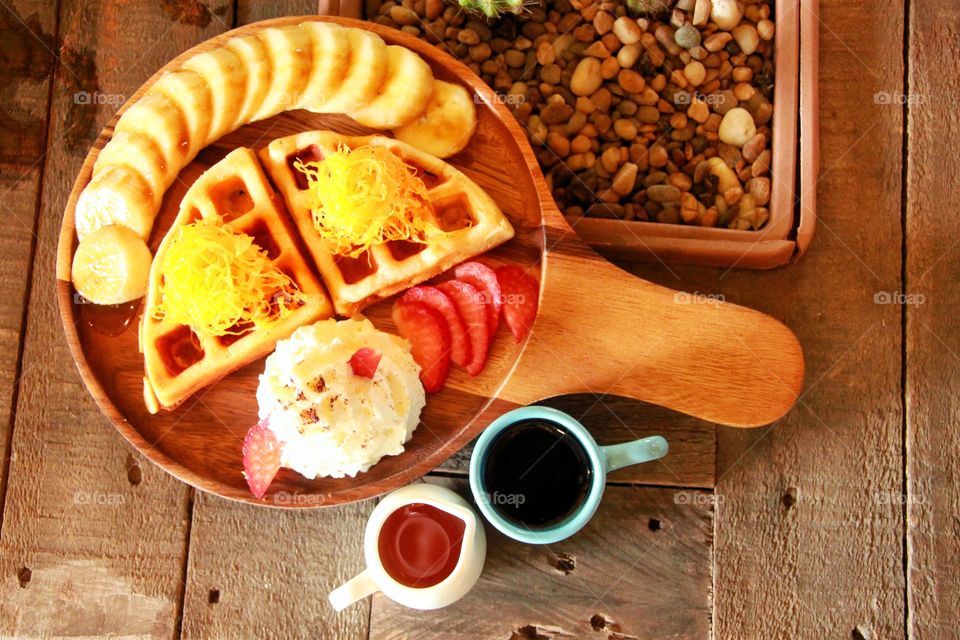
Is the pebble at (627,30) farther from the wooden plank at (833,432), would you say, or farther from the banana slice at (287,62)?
the banana slice at (287,62)

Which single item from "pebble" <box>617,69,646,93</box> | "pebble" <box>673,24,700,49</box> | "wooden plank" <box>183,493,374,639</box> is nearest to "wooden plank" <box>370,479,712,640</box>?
"wooden plank" <box>183,493,374,639</box>

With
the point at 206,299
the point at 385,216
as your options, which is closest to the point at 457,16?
the point at 385,216

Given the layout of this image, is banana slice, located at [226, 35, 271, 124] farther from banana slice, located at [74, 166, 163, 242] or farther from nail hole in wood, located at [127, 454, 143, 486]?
nail hole in wood, located at [127, 454, 143, 486]

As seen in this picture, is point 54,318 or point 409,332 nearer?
point 409,332

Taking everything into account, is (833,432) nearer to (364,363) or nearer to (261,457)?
(364,363)

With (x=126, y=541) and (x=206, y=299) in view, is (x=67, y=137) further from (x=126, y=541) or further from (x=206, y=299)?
(x=126, y=541)

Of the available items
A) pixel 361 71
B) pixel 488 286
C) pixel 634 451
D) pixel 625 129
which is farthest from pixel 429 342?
pixel 625 129
